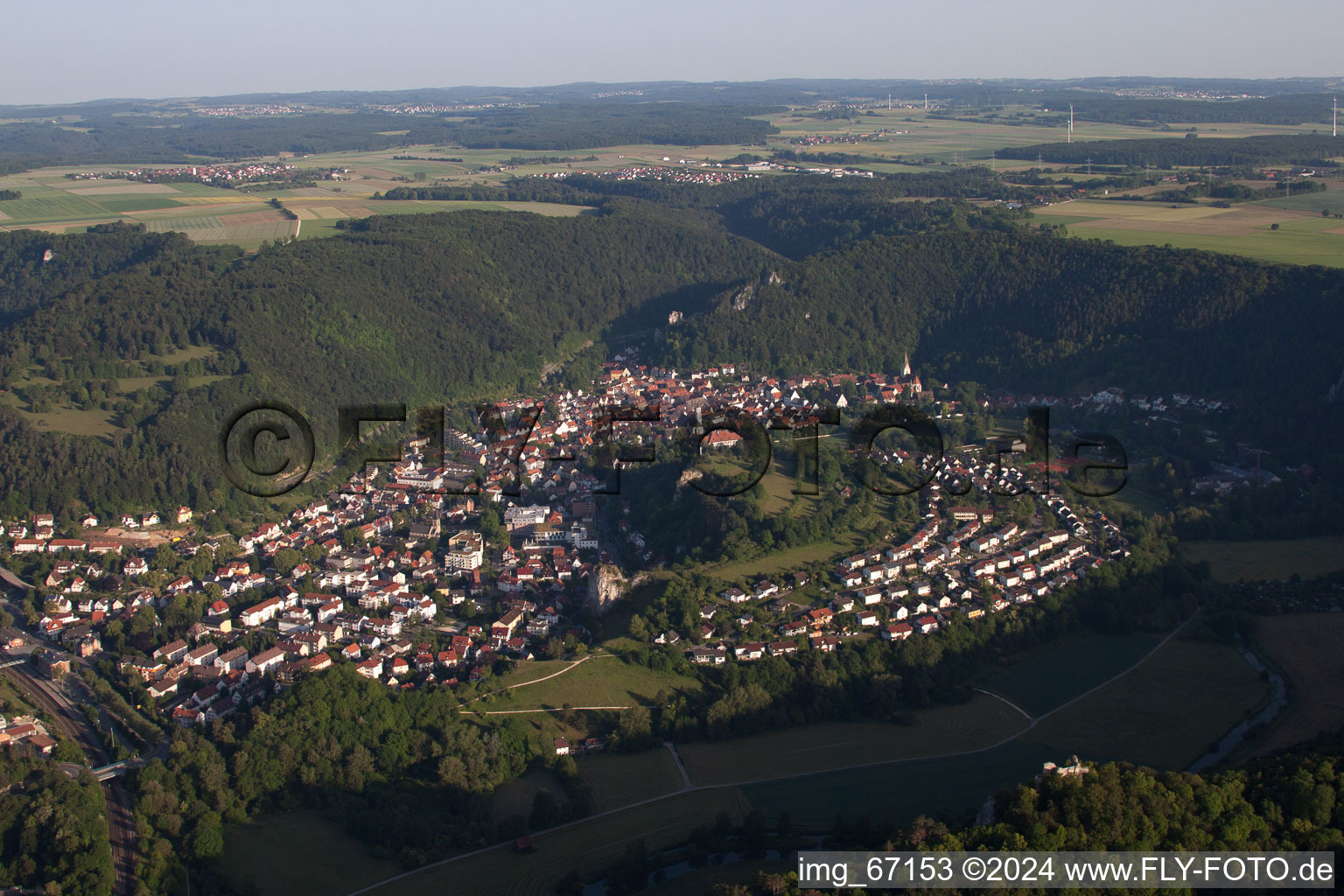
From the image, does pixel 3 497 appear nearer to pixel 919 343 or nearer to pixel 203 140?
pixel 919 343

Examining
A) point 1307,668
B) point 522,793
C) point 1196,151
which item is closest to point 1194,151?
point 1196,151

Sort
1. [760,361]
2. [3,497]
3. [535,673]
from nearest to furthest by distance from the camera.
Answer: [535,673], [3,497], [760,361]

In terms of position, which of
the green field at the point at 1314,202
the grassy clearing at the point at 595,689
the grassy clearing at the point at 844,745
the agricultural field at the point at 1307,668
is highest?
the green field at the point at 1314,202

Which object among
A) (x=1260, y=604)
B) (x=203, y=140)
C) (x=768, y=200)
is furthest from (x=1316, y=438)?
(x=203, y=140)

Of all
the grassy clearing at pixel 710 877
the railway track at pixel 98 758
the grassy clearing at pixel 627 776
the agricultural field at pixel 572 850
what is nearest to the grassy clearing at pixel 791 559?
the grassy clearing at pixel 627 776

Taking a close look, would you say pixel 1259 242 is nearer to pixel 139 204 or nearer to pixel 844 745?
pixel 844 745

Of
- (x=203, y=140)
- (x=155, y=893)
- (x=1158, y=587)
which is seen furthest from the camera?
(x=203, y=140)

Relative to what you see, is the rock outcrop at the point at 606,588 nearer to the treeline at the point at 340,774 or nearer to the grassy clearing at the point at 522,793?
the treeline at the point at 340,774
